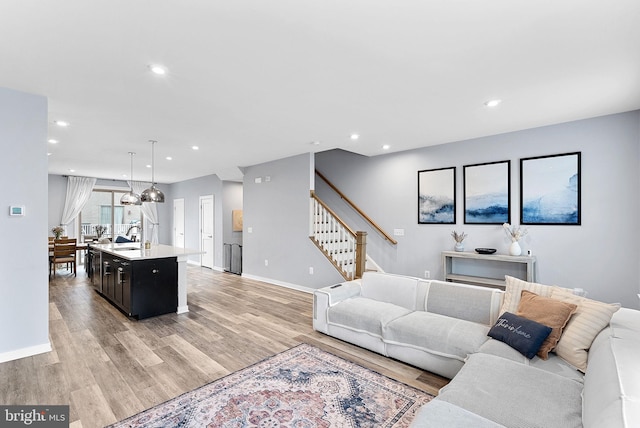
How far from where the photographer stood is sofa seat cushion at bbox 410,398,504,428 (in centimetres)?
139

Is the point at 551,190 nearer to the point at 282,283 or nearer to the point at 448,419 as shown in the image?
the point at 448,419

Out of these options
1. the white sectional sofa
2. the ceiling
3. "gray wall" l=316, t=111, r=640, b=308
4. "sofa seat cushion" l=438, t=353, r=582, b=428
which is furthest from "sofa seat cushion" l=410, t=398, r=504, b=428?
"gray wall" l=316, t=111, r=640, b=308

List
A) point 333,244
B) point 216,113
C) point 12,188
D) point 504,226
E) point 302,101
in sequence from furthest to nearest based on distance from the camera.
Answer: point 333,244, point 504,226, point 216,113, point 302,101, point 12,188

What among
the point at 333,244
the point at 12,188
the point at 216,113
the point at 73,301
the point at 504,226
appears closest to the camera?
the point at 12,188

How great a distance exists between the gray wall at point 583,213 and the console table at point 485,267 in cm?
20

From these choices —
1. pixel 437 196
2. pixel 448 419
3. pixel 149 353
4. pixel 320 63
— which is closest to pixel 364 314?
pixel 448 419

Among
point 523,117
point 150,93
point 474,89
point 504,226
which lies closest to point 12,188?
point 150,93

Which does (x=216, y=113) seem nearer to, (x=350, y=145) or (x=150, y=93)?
(x=150, y=93)

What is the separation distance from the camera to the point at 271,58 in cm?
237

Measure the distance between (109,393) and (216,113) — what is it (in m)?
2.90

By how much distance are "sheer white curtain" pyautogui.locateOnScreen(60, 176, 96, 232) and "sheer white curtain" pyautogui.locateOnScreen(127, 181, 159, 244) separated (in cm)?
110

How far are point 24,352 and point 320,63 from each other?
3894 mm

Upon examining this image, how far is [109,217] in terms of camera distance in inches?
373

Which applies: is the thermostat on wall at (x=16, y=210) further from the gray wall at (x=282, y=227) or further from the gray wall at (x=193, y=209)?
the gray wall at (x=193, y=209)
